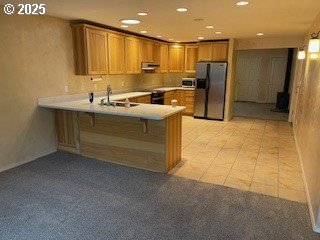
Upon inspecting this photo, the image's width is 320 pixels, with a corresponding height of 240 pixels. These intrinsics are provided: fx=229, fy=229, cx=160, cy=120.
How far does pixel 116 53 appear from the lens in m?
5.19

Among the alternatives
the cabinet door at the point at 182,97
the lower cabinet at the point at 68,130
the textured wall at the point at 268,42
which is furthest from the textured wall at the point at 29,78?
the textured wall at the point at 268,42

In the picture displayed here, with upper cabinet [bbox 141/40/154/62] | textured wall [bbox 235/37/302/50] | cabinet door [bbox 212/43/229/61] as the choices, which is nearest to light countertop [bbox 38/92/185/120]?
upper cabinet [bbox 141/40/154/62]

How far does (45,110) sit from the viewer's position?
164 inches

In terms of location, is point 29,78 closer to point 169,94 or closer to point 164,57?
point 169,94

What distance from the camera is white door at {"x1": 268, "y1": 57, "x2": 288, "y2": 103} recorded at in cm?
1009

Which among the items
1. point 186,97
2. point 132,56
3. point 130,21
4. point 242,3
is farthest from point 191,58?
point 242,3

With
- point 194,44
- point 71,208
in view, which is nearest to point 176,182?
point 71,208

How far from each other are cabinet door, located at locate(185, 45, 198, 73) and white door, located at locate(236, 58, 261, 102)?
13.7 feet

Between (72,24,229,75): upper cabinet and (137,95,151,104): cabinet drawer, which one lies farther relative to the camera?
(137,95,151,104): cabinet drawer

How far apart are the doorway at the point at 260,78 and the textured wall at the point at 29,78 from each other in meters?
7.31

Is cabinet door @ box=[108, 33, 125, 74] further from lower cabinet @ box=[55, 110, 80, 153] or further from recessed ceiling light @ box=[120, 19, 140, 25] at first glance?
lower cabinet @ box=[55, 110, 80, 153]

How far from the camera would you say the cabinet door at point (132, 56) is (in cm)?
556

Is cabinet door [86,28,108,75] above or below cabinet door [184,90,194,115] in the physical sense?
above

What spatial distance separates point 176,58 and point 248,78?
4765 mm
